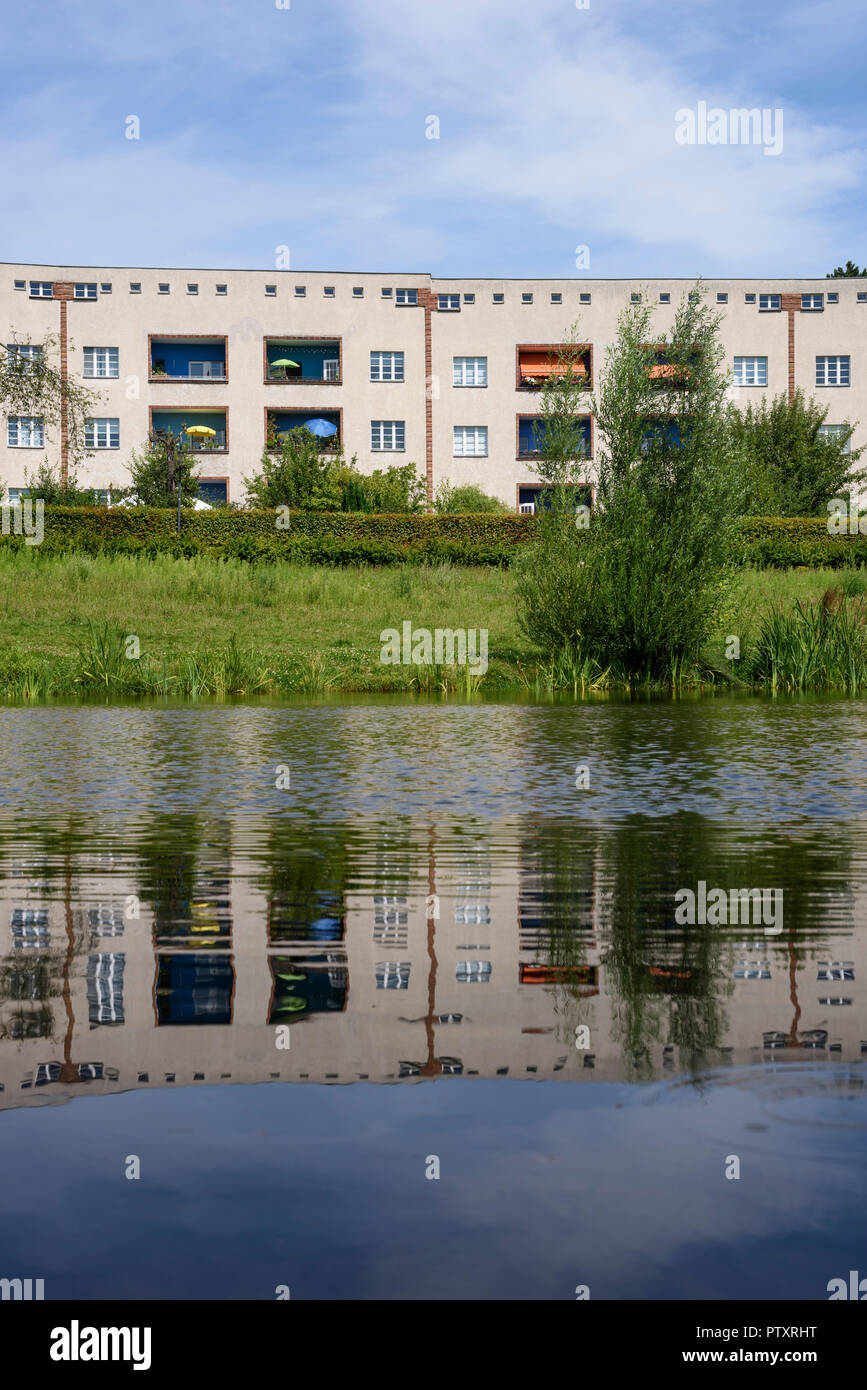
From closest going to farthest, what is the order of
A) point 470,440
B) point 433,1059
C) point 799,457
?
point 433,1059, point 799,457, point 470,440

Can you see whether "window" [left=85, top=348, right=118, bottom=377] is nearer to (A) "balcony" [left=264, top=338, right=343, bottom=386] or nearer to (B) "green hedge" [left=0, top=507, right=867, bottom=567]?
(A) "balcony" [left=264, top=338, right=343, bottom=386]

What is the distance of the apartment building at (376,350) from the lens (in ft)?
212

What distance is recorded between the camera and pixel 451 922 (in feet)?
17.5

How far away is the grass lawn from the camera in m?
25.2

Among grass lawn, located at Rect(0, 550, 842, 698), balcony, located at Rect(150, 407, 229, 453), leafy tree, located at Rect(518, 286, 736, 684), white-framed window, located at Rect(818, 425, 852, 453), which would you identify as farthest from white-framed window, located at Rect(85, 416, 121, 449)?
leafy tree, located at Rect(518, 286, 736, 684)

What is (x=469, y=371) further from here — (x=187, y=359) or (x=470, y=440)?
(x=187, y=359)

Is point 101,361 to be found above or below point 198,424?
above

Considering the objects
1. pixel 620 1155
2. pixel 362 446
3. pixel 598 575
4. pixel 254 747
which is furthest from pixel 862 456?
pixel 620 1155

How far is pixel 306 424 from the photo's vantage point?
65.3 metres

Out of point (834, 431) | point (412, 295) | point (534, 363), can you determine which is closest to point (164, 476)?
point (412, 295)

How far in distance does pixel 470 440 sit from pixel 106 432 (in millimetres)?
16663

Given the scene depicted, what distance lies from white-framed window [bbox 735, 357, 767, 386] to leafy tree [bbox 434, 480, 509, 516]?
1387 cm

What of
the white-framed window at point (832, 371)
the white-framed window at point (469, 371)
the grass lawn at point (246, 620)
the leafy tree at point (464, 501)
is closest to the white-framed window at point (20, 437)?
the leafy tree at point (464, 501)

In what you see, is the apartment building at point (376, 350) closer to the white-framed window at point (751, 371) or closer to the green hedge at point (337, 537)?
the white-framed window at point (751, 371)
